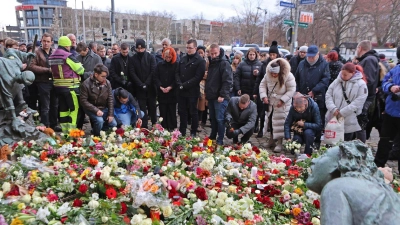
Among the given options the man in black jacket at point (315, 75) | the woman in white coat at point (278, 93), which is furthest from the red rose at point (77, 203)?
the man in black jacket at point (315, 75)

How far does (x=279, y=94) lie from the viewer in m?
5.91

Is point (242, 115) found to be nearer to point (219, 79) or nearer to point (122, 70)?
point (219, 79)

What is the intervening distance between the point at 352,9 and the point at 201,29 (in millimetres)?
39018

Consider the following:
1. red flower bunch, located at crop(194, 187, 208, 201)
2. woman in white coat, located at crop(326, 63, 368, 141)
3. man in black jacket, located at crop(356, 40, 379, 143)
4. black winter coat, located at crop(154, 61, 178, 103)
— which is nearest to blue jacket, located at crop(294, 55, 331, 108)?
man in black jacket, located at crop(356, 40, 379, 143)

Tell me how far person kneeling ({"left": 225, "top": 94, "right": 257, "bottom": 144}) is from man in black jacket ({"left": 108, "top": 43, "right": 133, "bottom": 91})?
2075 mm

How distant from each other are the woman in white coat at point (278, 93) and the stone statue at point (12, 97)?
3638mm

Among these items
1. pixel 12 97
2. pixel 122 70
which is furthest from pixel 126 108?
pixel 12 97

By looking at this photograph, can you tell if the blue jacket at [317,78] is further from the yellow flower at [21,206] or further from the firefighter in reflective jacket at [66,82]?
the yellow flower at [21,206]

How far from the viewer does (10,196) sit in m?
2.60

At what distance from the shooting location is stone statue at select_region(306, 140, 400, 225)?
3.88ft

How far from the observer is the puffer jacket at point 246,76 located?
22.7 feet

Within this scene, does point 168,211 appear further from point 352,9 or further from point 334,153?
point 352,9

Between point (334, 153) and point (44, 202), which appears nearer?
point (334, 153)

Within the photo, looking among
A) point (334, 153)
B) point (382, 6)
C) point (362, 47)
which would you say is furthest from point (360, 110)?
point (382, 6)
